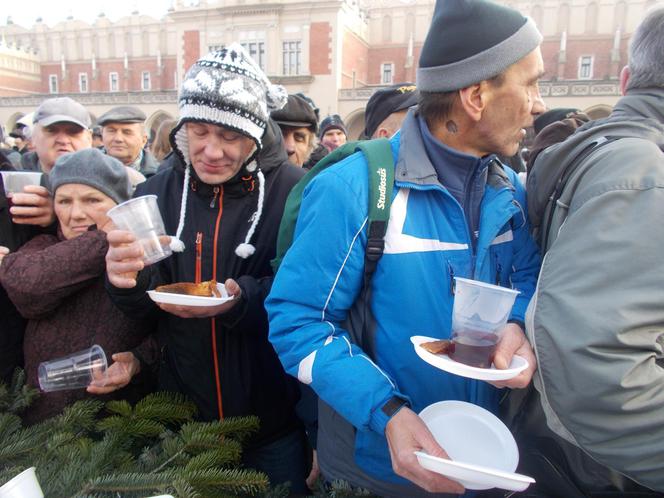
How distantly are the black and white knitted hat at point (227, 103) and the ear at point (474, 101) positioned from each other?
0.95 m

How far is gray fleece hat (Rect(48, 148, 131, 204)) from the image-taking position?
2.07m

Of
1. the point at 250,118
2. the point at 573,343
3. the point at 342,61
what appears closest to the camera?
the point at 573,343

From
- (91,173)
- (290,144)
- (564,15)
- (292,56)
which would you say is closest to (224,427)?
(91,173)

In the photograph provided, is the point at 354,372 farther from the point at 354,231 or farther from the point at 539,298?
the point at 539,298

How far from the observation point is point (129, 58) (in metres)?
46.2

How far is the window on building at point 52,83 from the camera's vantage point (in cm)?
4834

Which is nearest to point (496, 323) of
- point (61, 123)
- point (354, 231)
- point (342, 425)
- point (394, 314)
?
point (394, 314)

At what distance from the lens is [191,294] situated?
70.5 inches

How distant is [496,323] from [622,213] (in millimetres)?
406

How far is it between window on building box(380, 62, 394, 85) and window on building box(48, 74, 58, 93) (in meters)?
32.7

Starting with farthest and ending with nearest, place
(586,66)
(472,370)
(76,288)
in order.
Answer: (586,66)
(76,288)
(472,370)

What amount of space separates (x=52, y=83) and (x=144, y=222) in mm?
56829

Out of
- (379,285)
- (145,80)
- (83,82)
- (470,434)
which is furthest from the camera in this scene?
(83,82)

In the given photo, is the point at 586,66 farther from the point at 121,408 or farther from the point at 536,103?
the point at 121,408
